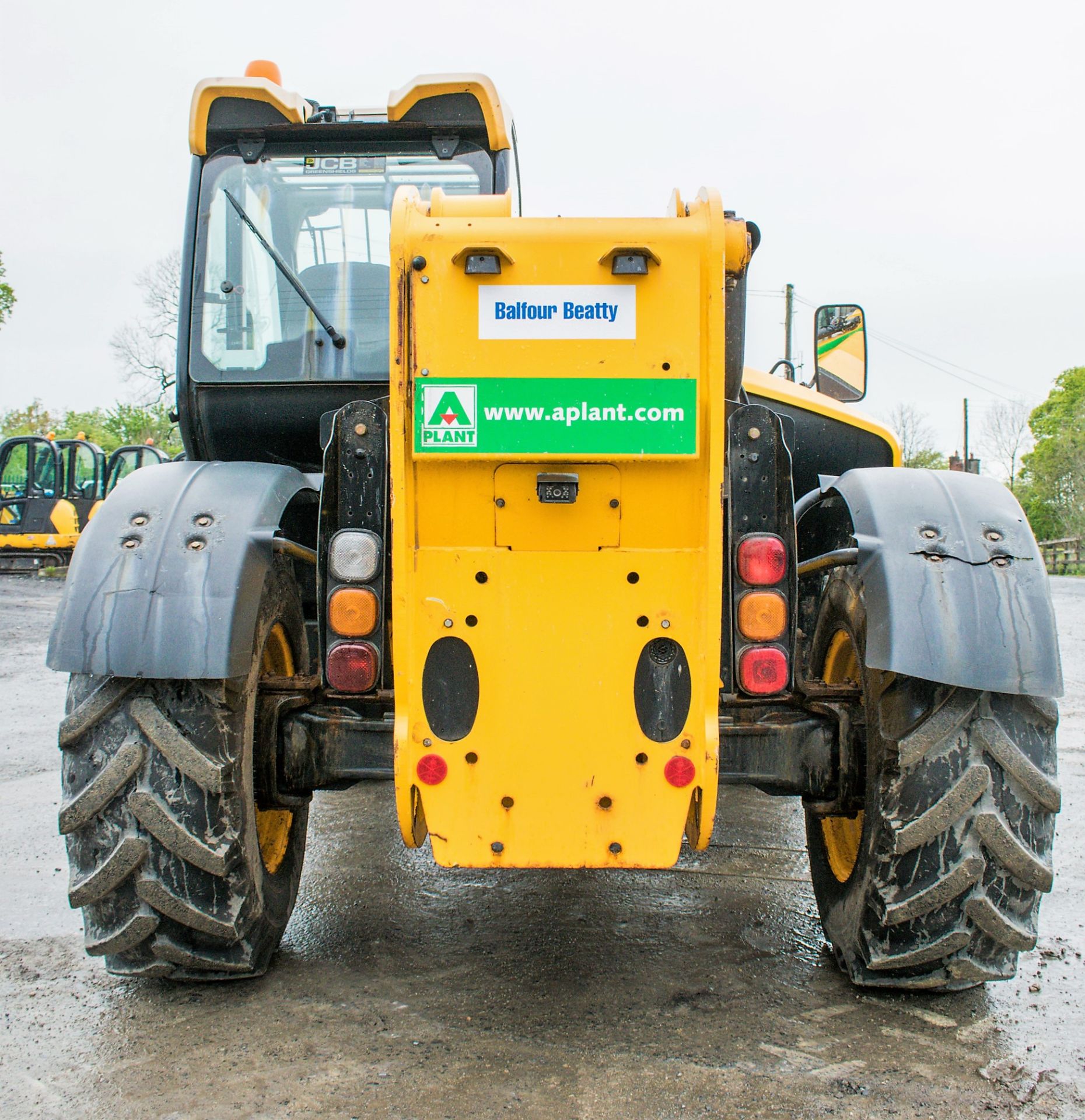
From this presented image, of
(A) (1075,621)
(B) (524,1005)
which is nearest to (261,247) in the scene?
(B) (524,1005)

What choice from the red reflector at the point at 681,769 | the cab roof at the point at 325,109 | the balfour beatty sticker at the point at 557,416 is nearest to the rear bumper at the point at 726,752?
the red reflector at the point at 681,769

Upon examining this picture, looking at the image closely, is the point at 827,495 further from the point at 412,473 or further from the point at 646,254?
the point at 412,473

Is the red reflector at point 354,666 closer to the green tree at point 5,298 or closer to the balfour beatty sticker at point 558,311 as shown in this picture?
the balfour beatty sticker at point 558,311

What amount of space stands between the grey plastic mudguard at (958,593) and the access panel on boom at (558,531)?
1.52ft

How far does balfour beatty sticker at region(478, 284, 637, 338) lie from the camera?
254cm

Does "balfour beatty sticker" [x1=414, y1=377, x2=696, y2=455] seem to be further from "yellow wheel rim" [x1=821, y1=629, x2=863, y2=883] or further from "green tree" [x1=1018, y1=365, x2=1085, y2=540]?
"green tree" [x1=1018, y1=365, x2=1085, y2=540]

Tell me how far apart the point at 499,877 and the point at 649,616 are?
5.89ft

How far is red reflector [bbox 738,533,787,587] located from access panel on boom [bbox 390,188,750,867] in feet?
0.63

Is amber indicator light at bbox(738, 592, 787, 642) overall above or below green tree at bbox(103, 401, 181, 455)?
below

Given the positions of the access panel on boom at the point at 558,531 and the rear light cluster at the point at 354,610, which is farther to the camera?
the rear light cluster at the point at 354,610

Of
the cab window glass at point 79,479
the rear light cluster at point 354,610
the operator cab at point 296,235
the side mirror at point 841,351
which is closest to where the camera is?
the rear light cluster at point 354,610

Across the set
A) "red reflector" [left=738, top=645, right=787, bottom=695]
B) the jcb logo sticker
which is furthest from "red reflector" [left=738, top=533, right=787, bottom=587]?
the jcb logo sticker

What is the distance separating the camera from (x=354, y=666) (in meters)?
2.84

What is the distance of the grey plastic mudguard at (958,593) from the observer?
2.58 metres
